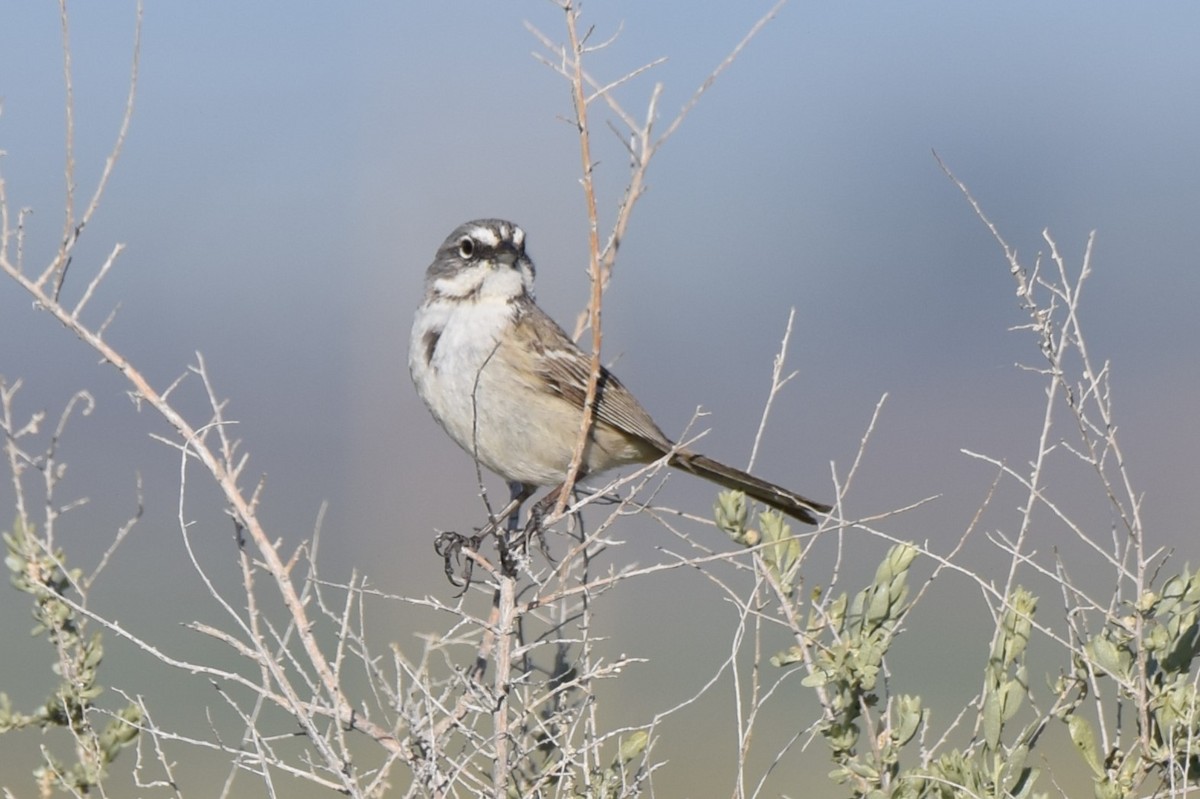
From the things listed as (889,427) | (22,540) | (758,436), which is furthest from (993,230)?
(889,427)

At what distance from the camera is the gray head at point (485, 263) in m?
5.40

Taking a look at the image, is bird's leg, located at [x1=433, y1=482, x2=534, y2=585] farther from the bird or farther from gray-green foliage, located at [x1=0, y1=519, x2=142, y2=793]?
gray-green foliage, located at [x1=0, y1=519, x2=142, y2=793]

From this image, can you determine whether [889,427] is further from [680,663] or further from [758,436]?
[758,436]

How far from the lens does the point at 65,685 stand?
154 inches

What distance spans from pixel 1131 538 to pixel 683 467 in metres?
2.20

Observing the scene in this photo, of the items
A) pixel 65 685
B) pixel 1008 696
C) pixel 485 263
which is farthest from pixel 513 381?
pixel 1008 696

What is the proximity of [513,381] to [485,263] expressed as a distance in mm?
467

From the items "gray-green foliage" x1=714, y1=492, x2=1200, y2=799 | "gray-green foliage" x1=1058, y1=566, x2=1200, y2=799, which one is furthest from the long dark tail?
"gray-green foliage" x1=1058, y1=566, x2=1200, y2=799

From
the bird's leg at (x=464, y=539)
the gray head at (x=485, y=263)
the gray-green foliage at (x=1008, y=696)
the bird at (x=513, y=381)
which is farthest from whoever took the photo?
the gray head at (x=485, y=263)

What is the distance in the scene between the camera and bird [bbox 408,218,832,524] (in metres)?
5.14

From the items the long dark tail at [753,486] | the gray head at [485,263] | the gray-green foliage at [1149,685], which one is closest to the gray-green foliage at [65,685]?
the gray head at [485,263]

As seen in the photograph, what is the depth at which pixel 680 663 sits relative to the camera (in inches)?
863

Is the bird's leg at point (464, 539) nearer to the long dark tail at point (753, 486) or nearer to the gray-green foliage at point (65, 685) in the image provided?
the long dark tail at point (753, 486)

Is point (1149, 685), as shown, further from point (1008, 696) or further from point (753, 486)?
point (753, 486)
